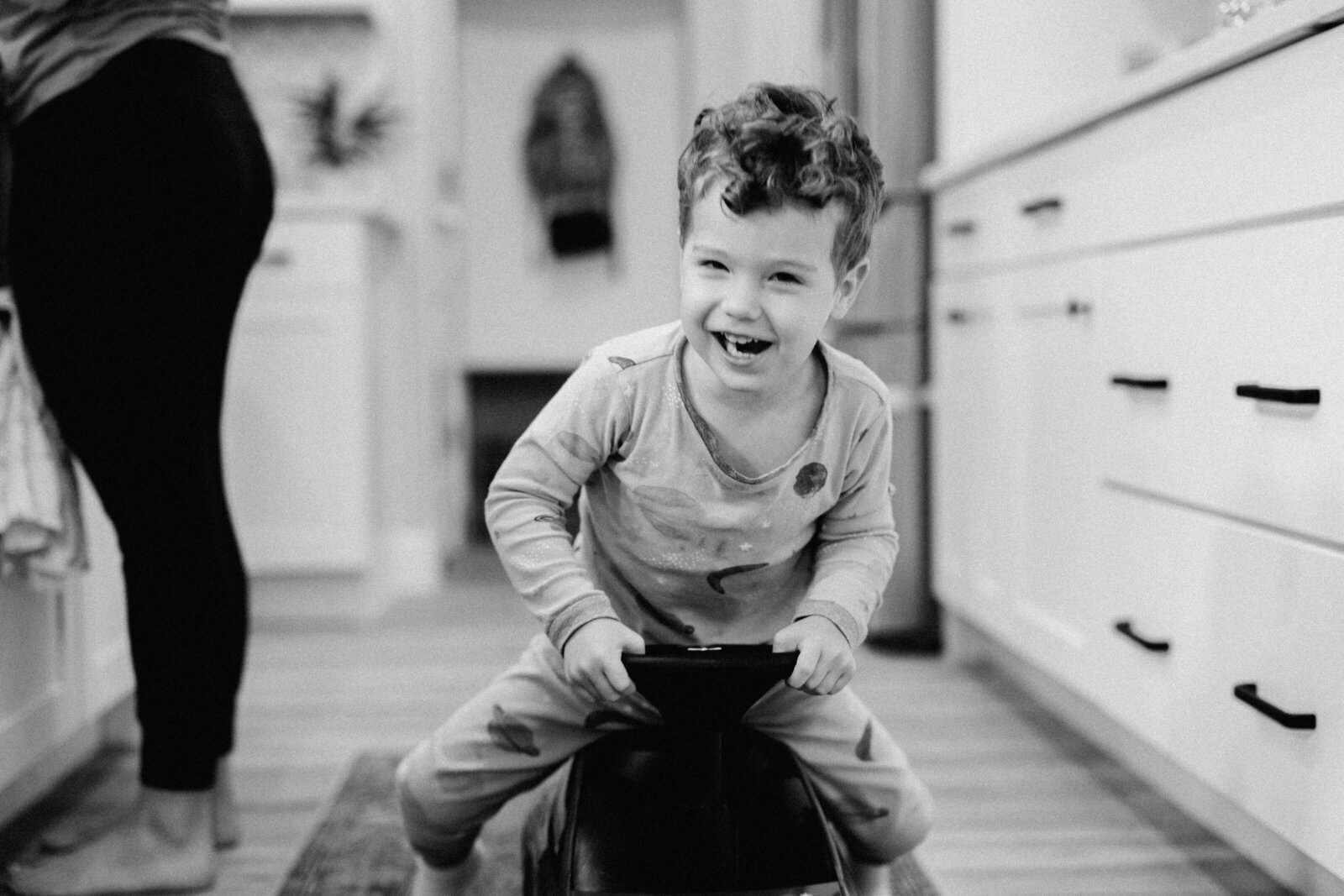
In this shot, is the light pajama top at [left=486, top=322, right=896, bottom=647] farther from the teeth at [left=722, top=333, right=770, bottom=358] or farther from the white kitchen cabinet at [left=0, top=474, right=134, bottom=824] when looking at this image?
the white kitchen cabinet at [left=0, top=474, right=134, bottom=824]

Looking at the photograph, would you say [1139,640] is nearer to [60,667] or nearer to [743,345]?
[743,345]

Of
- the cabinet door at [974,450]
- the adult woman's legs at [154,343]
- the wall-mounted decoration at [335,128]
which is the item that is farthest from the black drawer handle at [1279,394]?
the wall-mounted decoration at [335,128]

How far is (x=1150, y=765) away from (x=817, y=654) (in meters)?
1.04

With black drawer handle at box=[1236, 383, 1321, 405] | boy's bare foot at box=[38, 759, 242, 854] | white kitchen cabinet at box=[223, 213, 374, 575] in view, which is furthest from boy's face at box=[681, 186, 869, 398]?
white kitchen cabinet at box=[223, 213, 374, 575]

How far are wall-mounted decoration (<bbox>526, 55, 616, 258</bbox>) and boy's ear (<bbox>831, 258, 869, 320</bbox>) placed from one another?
3.88m

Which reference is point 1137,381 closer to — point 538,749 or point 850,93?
point 538,749

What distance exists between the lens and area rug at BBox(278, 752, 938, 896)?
4.49 ft

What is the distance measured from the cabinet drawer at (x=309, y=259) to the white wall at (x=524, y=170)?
2.00 meters

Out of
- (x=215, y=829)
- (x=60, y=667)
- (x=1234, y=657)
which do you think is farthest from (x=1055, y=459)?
(x=60, y=667)

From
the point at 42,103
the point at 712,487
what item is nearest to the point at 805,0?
the point at 42,103

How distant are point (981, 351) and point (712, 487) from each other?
4.28 ft

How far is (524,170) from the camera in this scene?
4828 millimetres

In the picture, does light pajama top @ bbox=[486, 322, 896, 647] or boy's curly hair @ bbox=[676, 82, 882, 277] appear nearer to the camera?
boy's curly hair @ bbox=[676, 82, 882, 277]

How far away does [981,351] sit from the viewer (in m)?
2.21
